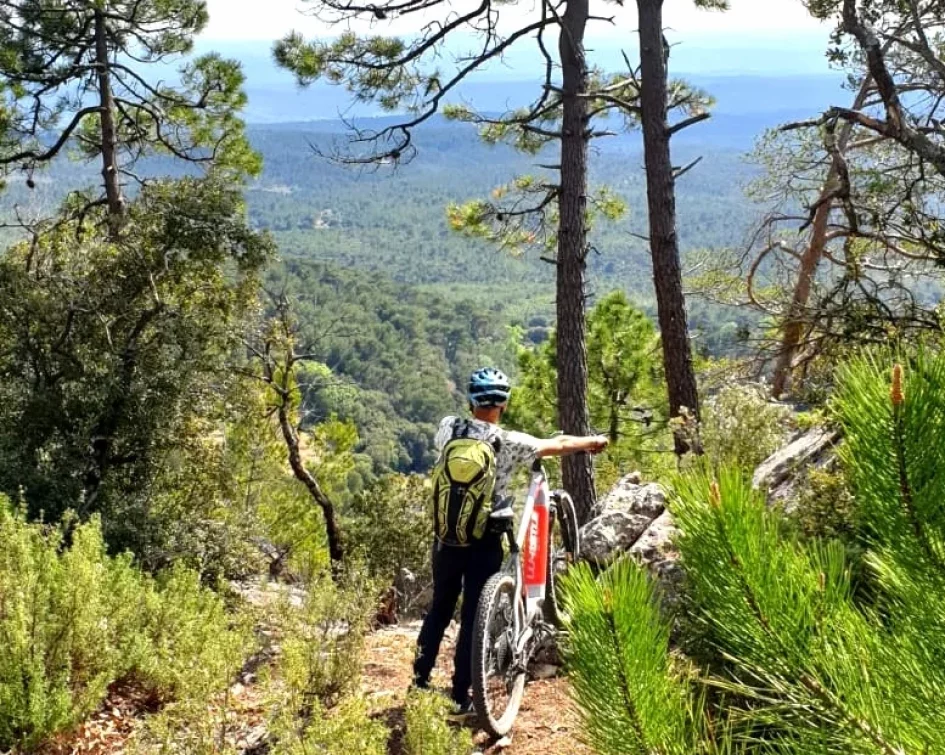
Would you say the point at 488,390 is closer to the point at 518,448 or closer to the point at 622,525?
the point at 518,448

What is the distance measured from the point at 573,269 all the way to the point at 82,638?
574cm

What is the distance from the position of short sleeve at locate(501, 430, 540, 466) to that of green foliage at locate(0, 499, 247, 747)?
1426mm

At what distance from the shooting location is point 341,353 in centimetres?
11131

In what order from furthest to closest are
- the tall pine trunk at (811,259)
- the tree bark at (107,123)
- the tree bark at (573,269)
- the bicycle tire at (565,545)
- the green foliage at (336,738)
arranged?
1. the tall pine trunk at (811,259)
2. the tree bark at (107,123)
3. the tree bark at (573,269)
4. the bicycle tire at (565,545)
5. the green foliage at (336,738)

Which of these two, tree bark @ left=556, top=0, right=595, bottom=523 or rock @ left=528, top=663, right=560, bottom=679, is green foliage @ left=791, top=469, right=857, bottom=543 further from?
tree bark @ left=556, top=0, right=595, bottom=523

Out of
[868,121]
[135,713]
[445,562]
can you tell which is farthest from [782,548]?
[868,121]

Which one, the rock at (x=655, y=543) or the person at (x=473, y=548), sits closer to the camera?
the person at (x=473, y=548)

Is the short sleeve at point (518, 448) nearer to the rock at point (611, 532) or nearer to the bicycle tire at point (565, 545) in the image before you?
the bicycle tire at point (565, 545)

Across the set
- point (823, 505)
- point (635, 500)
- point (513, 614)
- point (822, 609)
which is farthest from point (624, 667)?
point (635, 500)

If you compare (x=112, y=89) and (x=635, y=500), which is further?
(x=112, y=89)

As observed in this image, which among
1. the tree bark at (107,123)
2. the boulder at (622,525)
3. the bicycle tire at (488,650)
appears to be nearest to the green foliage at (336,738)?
the bicycle tire at (488,650)

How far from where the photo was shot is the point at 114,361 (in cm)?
661

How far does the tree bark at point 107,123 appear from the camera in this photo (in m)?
9.34

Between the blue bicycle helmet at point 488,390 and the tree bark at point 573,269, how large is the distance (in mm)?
4537
